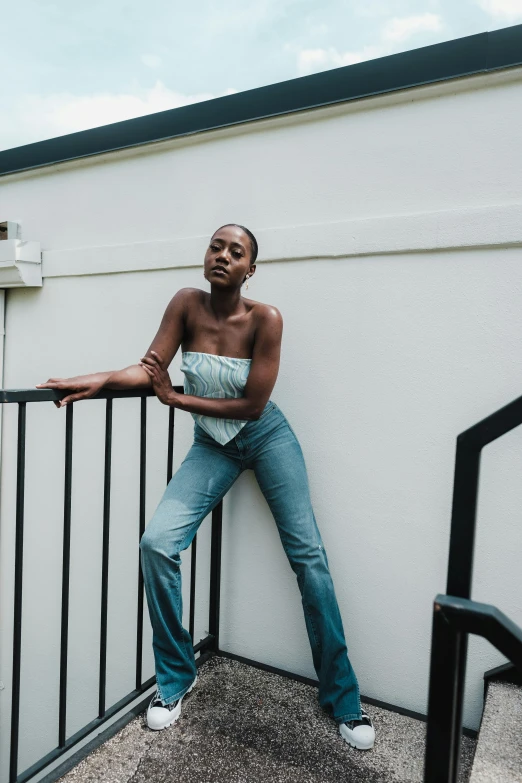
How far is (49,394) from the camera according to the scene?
152cm

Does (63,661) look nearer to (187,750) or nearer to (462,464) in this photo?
(187,750)

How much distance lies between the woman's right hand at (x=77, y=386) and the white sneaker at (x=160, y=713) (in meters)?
1.18

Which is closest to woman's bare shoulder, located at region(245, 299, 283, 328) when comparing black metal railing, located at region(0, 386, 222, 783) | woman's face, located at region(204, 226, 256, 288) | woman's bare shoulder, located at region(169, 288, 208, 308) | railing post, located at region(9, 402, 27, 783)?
woman's face, located at region(204, 226, 256, 288)

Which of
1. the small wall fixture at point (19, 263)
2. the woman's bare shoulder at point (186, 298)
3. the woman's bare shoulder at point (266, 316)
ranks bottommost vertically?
the woman's bare shoulder at point (266, 316)

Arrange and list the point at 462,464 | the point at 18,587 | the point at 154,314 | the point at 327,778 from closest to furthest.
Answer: the point at 462,464
the point at 18,587
the point at 327,778
the point at 154,314

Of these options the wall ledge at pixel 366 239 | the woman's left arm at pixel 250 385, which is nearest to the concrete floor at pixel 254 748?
the woman's left arm at pixel 250 385

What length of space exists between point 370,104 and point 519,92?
1.89 ft

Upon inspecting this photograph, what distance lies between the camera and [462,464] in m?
0.77

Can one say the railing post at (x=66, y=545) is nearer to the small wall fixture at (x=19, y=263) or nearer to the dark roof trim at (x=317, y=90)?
the dark roof trim at (x=317, y=90)

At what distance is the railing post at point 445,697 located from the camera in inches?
29.3

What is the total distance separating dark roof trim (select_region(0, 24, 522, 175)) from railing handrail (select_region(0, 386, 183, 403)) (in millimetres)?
1434

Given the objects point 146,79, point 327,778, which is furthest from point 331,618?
point 146,79

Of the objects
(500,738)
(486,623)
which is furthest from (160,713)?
(486,623)

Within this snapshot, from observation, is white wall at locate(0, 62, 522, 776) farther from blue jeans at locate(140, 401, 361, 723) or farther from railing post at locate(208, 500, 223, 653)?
blue jeans at locate(140, 401, 361, 723)
